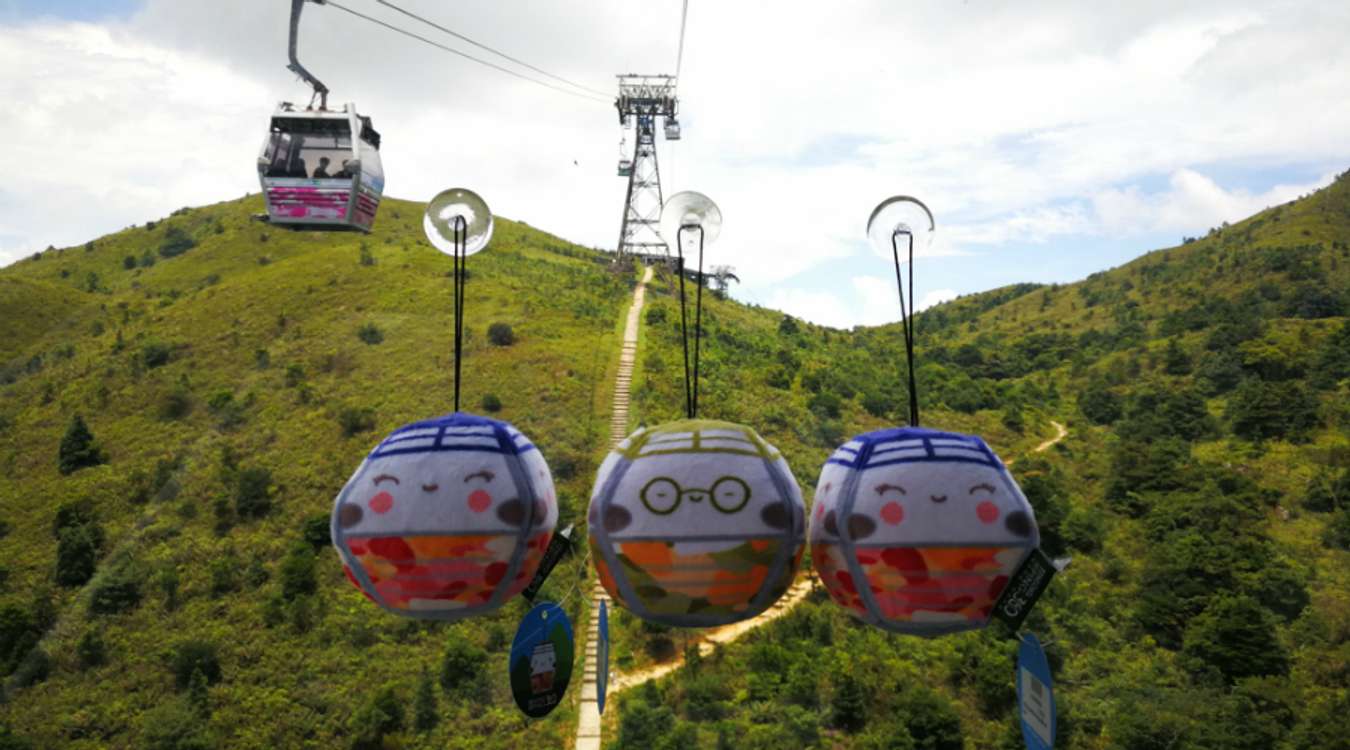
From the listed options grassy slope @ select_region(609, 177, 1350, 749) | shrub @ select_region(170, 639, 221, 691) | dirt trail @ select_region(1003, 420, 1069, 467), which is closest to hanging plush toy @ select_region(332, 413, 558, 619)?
grassy slope @ select_region(609, 177, 1350, 749)

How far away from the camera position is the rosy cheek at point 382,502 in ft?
21.5

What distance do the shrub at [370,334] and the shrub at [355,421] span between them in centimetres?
763

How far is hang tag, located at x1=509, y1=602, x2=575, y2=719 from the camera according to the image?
7273 millimetres

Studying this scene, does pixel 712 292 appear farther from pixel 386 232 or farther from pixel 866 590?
pixel 866 590

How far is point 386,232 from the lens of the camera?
Answer: 2372 inches

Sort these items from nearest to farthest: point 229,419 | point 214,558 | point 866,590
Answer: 1. point 866,590
2. point 214,558
3. point 229,419

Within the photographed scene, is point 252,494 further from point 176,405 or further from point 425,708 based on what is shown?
point 425,708

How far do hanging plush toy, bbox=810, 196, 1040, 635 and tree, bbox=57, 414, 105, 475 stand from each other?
30848 mm

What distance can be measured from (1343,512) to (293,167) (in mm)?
33677

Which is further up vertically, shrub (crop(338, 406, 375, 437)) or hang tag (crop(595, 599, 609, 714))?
shrub (crop(338, 406, 375, 437))

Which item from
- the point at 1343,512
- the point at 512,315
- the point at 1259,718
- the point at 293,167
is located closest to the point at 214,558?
the point at 293,167

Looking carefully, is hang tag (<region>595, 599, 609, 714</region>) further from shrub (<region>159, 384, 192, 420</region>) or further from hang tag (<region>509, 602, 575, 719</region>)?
shrub (<region>159, 384, 192, 420</region>)

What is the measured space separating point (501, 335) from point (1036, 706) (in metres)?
32.8

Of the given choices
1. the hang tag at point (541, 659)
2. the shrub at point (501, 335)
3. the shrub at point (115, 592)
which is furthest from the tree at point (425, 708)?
the shrub at point (501, 335)
